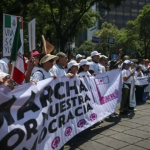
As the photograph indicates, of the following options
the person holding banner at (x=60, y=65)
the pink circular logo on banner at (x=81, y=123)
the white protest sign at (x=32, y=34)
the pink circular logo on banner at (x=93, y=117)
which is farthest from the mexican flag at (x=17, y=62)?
the pink circular logo on banner at (x=93, y=117)

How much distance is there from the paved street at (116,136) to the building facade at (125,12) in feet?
277

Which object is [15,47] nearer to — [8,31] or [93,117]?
[8,31]

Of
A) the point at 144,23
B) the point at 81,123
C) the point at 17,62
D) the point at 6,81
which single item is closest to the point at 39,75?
the point at 17,62

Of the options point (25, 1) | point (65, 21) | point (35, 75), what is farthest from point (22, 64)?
point (65, 21)

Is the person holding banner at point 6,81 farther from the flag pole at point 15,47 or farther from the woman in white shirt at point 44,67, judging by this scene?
the woman in white shirt at point 44,67

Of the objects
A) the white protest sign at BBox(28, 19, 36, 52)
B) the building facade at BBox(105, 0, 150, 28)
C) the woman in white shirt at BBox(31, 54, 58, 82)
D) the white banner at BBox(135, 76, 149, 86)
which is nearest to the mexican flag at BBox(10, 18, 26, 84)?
the woman in white shirt at BBox(31, 54, 58, 82)

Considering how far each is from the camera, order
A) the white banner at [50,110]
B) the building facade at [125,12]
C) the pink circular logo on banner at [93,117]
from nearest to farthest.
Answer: the white banner at [50,110] < the pink circular logo on banner at [93,117] < the building facade at [125,12]

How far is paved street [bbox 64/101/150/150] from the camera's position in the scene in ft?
14.5

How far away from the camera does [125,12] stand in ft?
294

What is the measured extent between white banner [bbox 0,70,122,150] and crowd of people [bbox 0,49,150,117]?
0.17m

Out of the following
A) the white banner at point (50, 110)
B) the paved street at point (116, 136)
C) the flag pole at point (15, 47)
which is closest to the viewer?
the white banner at point (50, 110)

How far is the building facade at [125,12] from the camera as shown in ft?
288

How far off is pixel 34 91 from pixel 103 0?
51.0 ft

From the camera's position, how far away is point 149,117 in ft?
21.4
